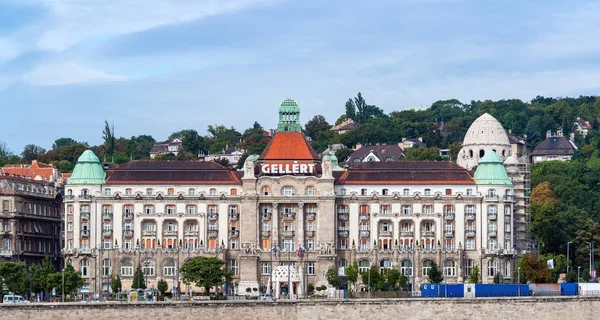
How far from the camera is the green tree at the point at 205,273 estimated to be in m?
193

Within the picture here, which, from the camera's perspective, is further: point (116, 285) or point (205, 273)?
point (116, 285)

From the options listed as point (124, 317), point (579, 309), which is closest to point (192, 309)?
point (124, 317)

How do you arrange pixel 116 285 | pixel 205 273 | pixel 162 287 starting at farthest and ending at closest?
pixel 116 285 → pixel 205 273 → pixel 162 287

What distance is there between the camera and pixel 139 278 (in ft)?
654

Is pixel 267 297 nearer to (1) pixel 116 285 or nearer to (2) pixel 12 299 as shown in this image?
(1) pixel 116 285

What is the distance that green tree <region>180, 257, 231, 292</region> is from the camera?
632ft

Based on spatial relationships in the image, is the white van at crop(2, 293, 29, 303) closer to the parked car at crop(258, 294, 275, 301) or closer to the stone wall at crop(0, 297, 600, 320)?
the stone wall at crop(0, 297, 600, 320)

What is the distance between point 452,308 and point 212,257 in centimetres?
3586

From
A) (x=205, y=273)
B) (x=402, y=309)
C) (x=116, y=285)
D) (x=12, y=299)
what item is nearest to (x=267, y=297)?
(x=205, y=273)

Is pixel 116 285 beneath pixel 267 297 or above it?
above

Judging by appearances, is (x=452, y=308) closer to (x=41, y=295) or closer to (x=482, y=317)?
(x=482, y=317)

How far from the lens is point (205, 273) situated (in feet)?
635

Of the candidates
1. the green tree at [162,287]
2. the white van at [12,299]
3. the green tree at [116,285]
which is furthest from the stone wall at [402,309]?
the green tree at [116,285]

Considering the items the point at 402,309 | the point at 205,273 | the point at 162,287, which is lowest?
the point at 402,309
